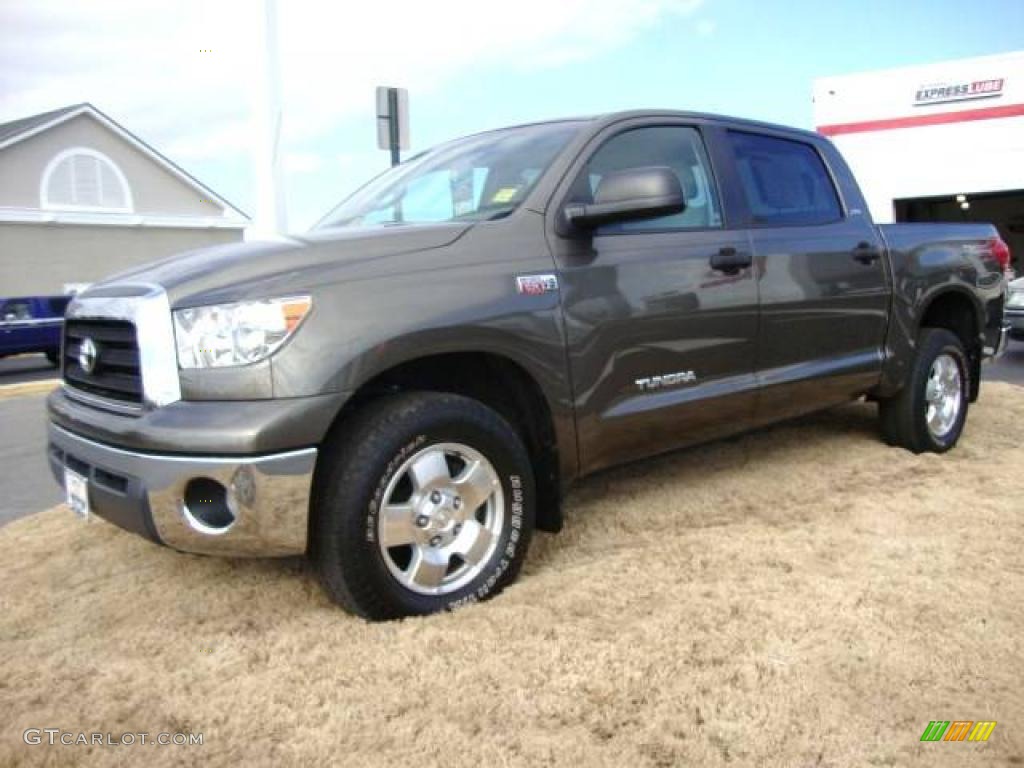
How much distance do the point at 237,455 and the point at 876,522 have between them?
8.48 feet

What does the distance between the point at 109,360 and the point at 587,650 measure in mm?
1751

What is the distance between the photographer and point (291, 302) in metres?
2.52

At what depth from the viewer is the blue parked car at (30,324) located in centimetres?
1556

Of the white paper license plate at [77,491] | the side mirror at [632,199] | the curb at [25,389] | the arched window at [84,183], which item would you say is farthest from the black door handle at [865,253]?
the arched window at [84,183]

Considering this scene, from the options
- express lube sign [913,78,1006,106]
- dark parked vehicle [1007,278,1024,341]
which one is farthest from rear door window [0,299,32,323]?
express lube sign [913,78,1006,106]

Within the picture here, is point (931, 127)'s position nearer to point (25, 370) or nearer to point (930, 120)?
point (930, 120)

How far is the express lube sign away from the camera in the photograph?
15812 mm

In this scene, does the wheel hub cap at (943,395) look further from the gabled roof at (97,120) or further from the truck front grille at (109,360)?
the gabled roof at (97,120)

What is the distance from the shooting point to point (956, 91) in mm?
16125

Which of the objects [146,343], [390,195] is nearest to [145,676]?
[146,343]

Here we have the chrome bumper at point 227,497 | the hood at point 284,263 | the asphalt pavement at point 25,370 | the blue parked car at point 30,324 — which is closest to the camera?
the chrome bumper at point 227,497

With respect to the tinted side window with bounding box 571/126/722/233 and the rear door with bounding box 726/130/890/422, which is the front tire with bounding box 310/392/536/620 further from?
the rear door with bounding box 726/130/890/422

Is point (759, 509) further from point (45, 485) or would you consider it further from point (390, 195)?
point (45, 485)

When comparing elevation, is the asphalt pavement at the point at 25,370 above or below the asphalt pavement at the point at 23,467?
below
